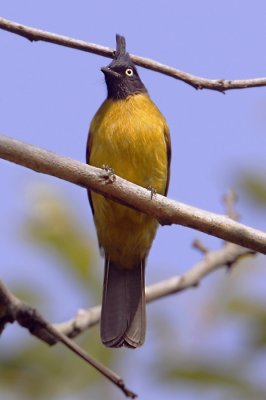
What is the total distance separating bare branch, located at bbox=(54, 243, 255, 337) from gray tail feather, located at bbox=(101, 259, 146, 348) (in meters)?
0.13

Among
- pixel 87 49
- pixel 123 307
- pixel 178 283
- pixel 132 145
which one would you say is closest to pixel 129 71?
pixel 132 145

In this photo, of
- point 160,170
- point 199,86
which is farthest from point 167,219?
point 160,170

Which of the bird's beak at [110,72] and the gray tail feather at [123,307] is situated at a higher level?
the bird's beak at [110,72]

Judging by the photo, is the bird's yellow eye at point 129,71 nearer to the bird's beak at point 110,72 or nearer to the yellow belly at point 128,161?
the bird's beak at point 110,72

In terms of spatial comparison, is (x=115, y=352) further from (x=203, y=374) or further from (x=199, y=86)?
(x=199, y=86)

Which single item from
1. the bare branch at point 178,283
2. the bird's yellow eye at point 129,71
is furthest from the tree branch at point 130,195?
the bird's yellow eye at point 129,71

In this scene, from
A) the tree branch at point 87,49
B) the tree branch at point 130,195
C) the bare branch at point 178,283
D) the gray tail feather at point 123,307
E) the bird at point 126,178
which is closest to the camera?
the tree branch at point 130,195

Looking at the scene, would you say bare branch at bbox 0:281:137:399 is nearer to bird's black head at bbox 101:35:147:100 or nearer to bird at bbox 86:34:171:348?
bird at bbox 86:34:171:348

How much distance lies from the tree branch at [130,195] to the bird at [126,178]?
129cm

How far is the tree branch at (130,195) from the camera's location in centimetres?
306

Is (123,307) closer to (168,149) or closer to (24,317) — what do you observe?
(168,149)

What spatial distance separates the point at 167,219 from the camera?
325 cm

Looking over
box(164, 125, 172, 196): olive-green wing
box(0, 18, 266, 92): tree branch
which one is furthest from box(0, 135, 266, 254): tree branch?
box(164, 125, 172, 196): olive-green wing

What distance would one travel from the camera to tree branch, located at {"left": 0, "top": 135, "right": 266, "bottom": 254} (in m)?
3.06
